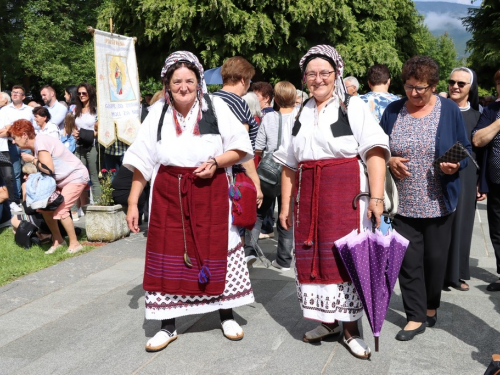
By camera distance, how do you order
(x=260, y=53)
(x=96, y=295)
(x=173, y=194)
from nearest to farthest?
(x=173, y=194) < (x=96, y=295) < (x=260, y=53)

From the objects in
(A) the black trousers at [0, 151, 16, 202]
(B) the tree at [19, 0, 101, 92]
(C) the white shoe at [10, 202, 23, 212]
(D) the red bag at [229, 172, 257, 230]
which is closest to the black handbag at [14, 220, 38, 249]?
(A) the black trousers at [0, 151, 16, 202]

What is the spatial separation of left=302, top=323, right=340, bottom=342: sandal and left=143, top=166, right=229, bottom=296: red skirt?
71 cm

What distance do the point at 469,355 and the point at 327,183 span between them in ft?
4.82

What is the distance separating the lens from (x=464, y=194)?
5535mm

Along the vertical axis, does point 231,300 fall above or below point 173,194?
below

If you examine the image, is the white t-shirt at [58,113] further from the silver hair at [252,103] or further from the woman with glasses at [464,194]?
the woman with glasses at [464,194]

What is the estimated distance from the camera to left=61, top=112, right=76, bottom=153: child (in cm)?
976

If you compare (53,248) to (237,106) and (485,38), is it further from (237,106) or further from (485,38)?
(485,38)

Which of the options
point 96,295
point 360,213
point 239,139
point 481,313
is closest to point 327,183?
point 360,213

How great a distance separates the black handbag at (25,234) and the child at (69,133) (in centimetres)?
242

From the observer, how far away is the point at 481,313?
4898 mm

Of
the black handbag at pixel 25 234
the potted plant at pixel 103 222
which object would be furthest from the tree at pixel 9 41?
the potted plant at pixel 103 222

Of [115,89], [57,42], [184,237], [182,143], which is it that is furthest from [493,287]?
[57,42]

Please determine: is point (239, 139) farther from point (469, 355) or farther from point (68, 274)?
point (68, 274)
